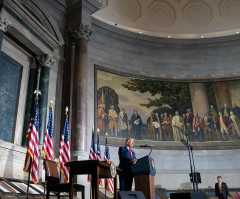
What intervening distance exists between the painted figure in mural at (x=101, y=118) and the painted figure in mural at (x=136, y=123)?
1483 mm

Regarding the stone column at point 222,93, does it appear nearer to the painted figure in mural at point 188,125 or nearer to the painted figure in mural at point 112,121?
the painted figure in mural at point 188,125

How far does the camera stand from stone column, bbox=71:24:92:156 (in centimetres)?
972

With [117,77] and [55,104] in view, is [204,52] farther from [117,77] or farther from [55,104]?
[55,104]

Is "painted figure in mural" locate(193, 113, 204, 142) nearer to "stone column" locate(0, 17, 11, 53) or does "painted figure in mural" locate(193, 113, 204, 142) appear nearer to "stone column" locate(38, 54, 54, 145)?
"stone column" locate(38, 54, 54, 145)

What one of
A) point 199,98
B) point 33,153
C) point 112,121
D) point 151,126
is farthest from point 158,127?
point 33,153

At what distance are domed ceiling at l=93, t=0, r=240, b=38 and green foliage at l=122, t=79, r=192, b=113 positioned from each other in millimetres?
3035

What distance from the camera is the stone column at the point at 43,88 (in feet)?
30.5

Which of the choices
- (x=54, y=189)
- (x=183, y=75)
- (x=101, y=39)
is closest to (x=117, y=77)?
(x=101, y=39)

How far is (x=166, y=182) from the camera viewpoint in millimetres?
11578

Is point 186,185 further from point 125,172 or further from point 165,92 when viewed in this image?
point 125,172

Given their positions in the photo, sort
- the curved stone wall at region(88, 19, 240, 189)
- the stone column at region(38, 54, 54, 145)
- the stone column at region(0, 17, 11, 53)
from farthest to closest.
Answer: the curved stone wall at region(88, 19, 240, 189)
the stone column at region(38, 54, 54, 145)
the stone column at region(0, 17, 11, 53)

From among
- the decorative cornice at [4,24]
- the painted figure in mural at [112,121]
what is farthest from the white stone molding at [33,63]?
the painted figure in mural at [112,121]

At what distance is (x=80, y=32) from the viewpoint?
11547mm

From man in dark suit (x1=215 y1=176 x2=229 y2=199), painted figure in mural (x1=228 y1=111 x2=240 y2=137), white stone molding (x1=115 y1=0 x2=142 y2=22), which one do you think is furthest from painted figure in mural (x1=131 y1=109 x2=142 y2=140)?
white stone molding (x1=115 y1=0 x2=142 y2=22)
